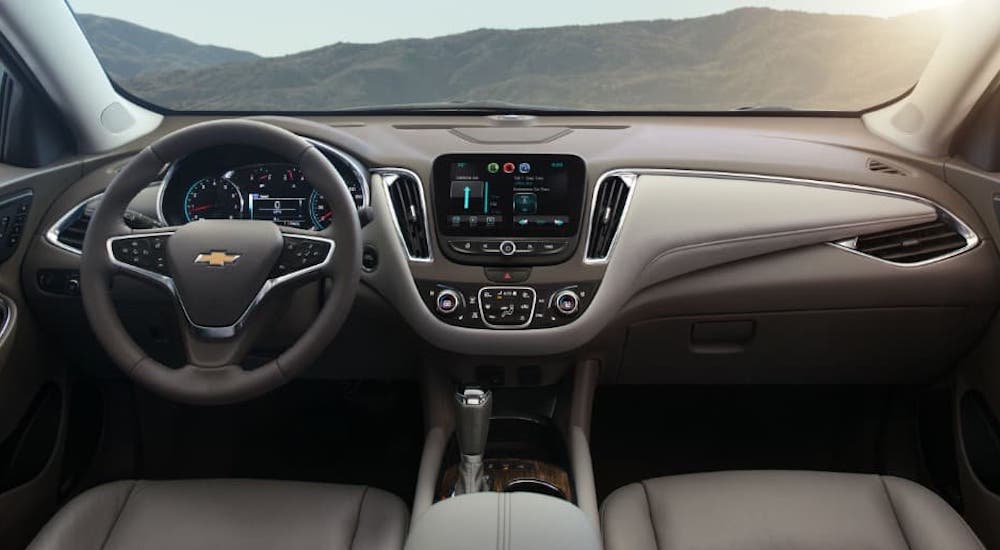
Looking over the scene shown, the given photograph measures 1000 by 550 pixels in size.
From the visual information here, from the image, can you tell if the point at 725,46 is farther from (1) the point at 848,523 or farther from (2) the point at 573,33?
(1) the point at 848,523

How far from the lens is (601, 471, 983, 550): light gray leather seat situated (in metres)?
1.59

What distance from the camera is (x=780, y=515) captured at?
1665 millimetres

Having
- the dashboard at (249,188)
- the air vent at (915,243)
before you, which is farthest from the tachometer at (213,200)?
the air vent at (915,243)

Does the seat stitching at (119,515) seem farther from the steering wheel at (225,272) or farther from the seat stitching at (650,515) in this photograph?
the seat stitching at (650,515)

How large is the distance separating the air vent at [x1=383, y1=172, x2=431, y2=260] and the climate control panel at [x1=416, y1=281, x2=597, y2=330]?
124mm

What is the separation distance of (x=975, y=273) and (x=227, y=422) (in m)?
2.25

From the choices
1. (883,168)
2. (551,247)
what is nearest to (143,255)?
(551,247)

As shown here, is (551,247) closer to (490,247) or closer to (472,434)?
(490,247)

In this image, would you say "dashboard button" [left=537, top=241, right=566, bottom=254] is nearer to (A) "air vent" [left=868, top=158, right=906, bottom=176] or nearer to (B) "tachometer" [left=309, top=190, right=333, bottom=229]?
(B) "tachometer" [left=309, top=190, right=333, bottom=229]

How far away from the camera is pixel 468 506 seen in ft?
4.45

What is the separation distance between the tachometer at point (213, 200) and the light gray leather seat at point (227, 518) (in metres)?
0.66

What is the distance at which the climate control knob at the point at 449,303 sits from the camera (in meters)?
1.88

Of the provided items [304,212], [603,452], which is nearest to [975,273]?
[603,452]

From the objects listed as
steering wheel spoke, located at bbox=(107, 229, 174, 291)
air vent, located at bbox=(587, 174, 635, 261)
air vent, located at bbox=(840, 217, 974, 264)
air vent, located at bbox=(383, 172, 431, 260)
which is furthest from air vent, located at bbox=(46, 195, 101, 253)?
air vent, located at bbox=(840, 217, 974, 264)
